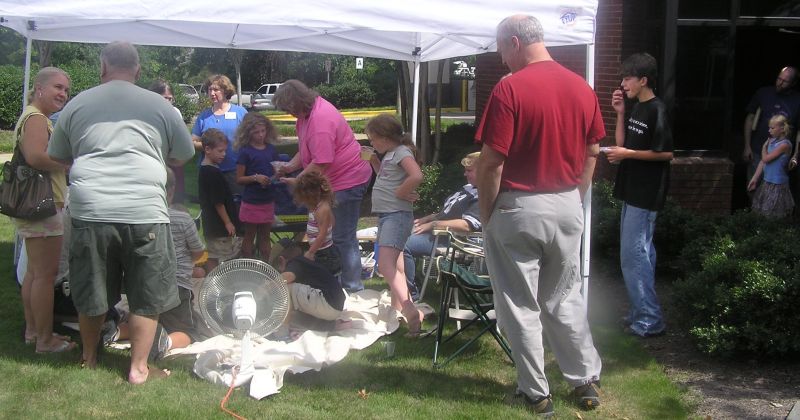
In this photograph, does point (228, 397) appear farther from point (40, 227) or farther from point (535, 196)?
point (535, 196)

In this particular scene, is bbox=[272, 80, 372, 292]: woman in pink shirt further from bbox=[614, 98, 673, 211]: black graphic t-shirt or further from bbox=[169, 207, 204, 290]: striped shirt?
bbox=[614, 98, 673, 211]: black graphic t-shirt

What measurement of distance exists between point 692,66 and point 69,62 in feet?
90.9

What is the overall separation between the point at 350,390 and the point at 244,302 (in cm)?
74

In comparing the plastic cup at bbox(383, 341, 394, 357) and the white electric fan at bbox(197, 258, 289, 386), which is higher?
the white electric fan at bbox(197, 258, 289, 386)

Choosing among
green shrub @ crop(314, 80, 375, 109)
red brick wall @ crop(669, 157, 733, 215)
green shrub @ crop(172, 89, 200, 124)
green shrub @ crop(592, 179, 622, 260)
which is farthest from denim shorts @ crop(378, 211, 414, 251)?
green shrub @ crop(314, 80, 375, 109)

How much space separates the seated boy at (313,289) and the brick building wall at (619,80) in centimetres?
421

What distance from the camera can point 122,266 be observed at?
4465mm

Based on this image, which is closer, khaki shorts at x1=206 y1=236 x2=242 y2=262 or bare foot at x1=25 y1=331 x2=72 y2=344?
bare foot at x1=25 y1=331 x2=72 y2=344

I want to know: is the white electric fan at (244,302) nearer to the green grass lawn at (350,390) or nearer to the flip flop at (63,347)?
the green grass lawn at (350,390)

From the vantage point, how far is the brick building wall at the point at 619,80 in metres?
8.36

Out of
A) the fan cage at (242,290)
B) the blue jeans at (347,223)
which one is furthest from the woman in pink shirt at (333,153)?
the fan cage at (242,290)

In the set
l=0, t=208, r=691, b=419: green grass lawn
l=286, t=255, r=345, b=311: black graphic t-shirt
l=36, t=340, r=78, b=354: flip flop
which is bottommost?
l=0, t=208, r=691, b=419: green grass lawn

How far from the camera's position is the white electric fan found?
4449 mm

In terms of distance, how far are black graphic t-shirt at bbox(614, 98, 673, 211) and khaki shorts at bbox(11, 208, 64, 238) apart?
135 inches
